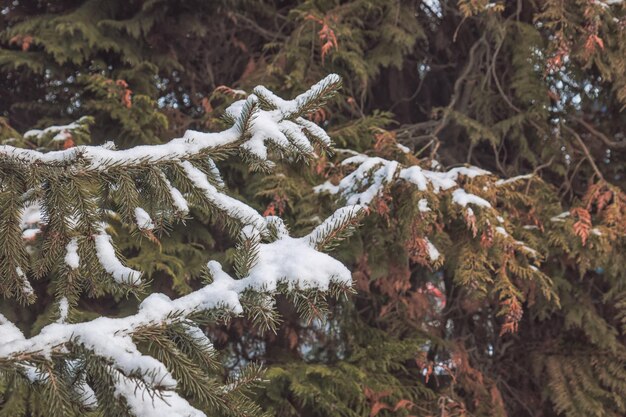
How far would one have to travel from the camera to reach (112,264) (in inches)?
58.1

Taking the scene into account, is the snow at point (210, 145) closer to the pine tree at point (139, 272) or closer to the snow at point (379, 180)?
the pine tree at point (139, 272)

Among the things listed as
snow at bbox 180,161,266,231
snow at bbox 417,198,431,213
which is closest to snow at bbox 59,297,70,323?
snow at bbox 180,161,266,231

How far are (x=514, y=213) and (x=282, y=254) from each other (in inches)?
87.2

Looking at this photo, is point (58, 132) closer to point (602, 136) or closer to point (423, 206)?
point (423, 206)

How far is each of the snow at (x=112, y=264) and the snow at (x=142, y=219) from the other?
0.29ft

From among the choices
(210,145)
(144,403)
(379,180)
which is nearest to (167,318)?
(144,403)

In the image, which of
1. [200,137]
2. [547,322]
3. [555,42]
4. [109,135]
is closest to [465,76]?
[555,42]

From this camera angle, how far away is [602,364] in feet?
11.4

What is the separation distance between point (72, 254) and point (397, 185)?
5.56 feet

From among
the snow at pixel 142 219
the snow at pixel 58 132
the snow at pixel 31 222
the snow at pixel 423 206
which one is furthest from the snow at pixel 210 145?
the snow at pixel 58 132

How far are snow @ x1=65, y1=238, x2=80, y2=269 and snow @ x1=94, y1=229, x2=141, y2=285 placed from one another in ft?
0.16

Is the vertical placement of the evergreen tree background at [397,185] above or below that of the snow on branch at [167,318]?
below

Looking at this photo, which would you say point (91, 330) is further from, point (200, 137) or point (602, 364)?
point (602, 364)

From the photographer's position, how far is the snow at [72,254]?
4.89 ft
